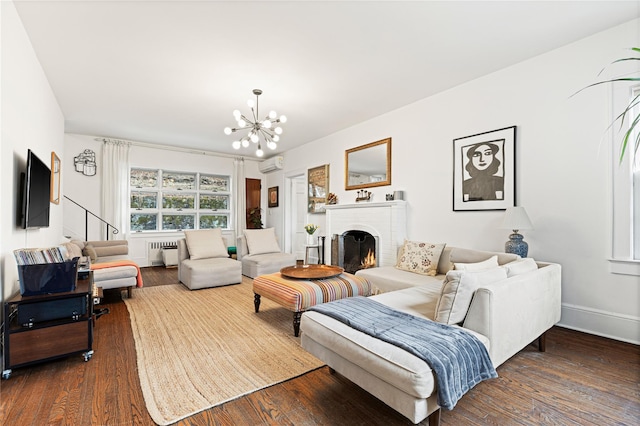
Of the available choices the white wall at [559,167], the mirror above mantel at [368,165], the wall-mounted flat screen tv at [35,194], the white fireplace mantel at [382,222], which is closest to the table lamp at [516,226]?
the white wall at [559,167]

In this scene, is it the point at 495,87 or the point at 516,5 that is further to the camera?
the point at 495,87

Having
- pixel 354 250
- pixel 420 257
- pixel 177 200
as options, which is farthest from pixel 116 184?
pixel 420 257

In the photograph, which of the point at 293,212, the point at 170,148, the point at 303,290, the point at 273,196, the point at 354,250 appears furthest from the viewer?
the point at 273,196

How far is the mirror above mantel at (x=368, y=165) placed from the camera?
15.5 ft

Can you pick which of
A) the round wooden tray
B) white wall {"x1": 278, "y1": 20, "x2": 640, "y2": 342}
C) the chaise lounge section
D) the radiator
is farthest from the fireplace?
the radiator

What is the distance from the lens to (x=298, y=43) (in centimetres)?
279

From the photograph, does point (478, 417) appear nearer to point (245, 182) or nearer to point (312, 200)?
point (312, 200)

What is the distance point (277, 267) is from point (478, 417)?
3.80 m

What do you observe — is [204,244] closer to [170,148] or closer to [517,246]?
[170,148]

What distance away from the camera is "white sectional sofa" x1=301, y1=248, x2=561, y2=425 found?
1.34m

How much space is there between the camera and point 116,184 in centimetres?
605

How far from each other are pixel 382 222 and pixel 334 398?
300 cm

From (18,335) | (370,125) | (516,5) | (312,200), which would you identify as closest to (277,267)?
(312,200)

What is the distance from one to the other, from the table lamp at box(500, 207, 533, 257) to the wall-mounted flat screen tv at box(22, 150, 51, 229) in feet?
14.2
